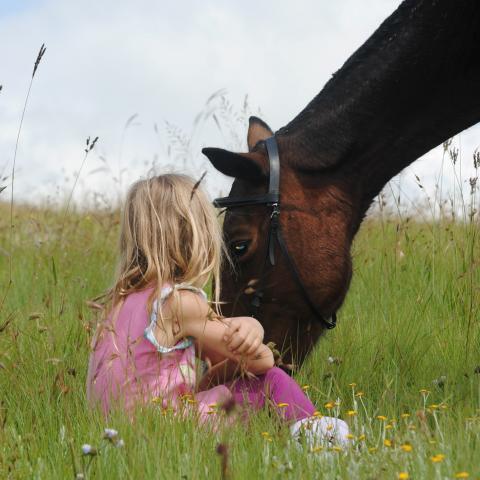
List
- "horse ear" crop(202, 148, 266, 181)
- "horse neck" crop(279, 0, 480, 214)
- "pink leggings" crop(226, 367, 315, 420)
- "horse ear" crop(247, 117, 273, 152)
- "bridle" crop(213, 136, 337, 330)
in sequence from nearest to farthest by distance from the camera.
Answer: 1. "pink leggings" crop(226, 367, 315, 420)
2. "horse ear" crop(202, 148, 266, 181)
3. "bridle" crop(213, 136, 337, 330)
4. "horse neck" crop(279, 0, 480, 214)
5. "horse ear" crop(247, 117, 273, 152)

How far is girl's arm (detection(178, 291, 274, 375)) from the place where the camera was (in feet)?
12.6

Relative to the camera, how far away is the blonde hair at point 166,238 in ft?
13.1

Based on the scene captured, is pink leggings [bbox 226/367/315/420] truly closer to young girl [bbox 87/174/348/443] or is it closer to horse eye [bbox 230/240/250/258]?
young girl [bbox 87/174/348/443]

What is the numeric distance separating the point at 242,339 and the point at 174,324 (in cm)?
30

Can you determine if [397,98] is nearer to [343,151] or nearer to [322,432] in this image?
[343,151]

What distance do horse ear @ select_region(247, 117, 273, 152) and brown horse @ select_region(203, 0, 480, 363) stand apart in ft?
0.73

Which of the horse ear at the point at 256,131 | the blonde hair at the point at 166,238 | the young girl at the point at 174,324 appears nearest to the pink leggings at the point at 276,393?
the young girl at the point at 174,324

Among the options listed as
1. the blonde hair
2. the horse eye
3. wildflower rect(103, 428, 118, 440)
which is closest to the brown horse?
the horse eye

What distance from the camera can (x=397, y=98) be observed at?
5.07 metres

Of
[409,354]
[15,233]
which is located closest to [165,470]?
[409,354]

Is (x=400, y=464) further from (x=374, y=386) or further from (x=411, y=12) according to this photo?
(x=411, y=12)

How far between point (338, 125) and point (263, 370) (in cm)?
171

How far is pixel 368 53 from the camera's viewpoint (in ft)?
16.7

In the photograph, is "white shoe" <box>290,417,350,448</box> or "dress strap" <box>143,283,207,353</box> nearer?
"white shoe" <box>290,417,350,448</box>
